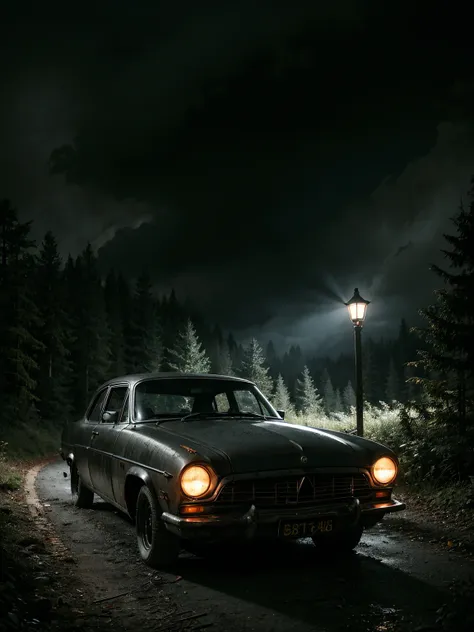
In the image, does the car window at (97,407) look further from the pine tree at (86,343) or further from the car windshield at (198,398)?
the pine tree at (86,343)

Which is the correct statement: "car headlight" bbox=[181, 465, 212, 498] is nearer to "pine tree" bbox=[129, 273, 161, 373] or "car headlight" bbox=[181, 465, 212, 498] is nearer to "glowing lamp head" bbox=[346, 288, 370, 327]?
"glowing lamp head" bbox=[346, 288, 370, 327]

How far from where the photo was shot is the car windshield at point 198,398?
6473mm

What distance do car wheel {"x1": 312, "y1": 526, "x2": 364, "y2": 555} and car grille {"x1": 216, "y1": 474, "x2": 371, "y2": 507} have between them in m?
0.73

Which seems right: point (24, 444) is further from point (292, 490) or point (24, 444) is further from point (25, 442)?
point (292, 490)

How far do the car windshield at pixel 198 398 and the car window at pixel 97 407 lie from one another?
1.21m

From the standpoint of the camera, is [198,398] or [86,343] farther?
[86,343]

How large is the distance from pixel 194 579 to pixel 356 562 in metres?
1.57

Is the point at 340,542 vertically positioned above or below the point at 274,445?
below

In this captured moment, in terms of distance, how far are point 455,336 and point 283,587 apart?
5634 mm

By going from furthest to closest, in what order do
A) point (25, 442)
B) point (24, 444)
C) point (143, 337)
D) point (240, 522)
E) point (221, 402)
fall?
point (143, 337) → point (25, 442) → point (24, 444) → point (221, 402) → point (240, 522)

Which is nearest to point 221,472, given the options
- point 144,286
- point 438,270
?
point 438,270

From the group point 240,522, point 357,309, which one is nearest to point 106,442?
point 240,522

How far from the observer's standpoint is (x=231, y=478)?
15.0 feet

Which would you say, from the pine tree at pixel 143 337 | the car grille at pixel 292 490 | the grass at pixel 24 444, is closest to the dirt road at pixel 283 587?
the car grille at pixel 292 490
